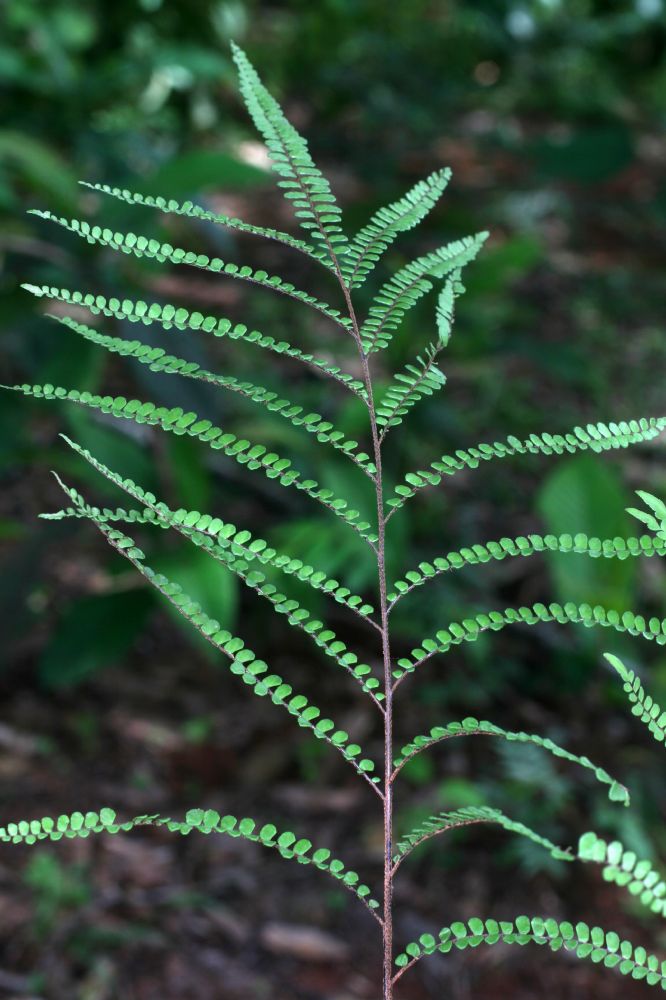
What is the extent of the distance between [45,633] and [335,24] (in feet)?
9.22

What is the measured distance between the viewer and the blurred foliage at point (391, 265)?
235 cm

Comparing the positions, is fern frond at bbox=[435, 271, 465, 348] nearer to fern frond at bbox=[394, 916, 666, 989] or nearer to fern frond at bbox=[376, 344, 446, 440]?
fern frond at bbox=[376, 344, 446, 440]

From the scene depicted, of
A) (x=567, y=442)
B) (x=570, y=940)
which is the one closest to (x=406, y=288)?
(x=567, y=442)

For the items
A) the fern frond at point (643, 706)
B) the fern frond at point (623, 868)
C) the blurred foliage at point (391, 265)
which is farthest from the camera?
the blurred foliage at point (391, 265)

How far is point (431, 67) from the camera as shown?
14.9 ft

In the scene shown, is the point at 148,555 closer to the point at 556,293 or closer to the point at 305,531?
the point at 305,531

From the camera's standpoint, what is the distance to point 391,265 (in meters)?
2.71

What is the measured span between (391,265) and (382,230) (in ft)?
6.58

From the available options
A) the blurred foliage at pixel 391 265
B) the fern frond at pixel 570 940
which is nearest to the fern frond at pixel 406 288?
the fern frond at pixel 570 940

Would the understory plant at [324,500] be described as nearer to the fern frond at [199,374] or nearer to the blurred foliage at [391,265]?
the fern frond at [199,374]

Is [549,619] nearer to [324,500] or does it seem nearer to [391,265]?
[324,500]

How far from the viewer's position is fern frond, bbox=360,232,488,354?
0.73 metres

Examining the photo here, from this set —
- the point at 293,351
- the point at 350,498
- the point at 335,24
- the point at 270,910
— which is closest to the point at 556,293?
the point at 335,24

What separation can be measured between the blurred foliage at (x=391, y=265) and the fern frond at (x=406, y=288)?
1369 mm
